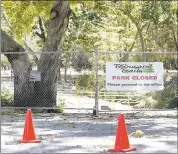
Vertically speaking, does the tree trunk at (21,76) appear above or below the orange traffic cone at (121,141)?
above

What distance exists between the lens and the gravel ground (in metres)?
8.78

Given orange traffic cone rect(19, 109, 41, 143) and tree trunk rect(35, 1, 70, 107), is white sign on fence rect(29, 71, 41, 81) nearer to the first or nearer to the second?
tree trunk rect(35, 1, 70, 107)

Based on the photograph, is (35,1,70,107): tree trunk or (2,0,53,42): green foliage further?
(2,0,53,42): green foliage

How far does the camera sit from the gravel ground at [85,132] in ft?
28.8

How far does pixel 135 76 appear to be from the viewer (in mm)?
14406

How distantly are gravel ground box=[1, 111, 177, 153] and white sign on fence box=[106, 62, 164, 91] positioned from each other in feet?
3.05

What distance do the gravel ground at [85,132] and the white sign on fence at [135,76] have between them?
3.05ft

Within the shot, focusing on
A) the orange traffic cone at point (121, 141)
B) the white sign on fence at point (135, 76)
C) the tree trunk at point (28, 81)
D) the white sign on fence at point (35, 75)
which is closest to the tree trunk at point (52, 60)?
the tree trunk at point (28, 81)

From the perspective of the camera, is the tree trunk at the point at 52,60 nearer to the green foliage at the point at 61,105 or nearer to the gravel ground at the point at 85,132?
the green foliage at the point at 61,105

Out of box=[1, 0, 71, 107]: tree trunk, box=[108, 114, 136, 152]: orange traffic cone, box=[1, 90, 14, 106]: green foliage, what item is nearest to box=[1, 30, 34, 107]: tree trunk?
box=[1, 0, 71, 107]: tree trunk

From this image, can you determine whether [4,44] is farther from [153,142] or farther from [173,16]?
[173,16]

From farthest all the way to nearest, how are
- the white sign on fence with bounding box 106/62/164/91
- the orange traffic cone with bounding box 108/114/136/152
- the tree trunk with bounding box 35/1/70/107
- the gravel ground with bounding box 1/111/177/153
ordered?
the tree trunk with bounding box 35/1/70/107
the white sign on fence with bounding box 106/62/164/91
the gravel ground with bounding box 1/111/177/153
the orange traffic cone with bounding box 108/114/136/152

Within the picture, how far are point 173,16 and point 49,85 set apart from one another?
1943 cm

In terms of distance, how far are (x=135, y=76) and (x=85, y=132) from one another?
13.0 ft
